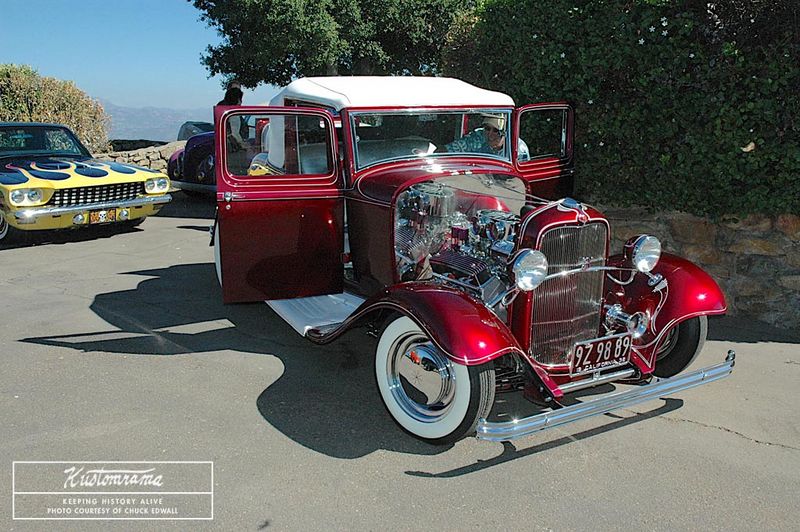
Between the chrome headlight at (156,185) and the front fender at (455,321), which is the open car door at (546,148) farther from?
the chrome headlight at (156,185)

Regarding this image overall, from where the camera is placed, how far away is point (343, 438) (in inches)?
143

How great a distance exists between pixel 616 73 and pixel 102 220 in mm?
6337

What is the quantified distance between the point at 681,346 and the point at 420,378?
1.64 meters

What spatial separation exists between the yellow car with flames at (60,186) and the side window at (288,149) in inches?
136

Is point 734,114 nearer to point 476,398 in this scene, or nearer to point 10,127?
point 476,398

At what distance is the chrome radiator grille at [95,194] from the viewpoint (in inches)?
322

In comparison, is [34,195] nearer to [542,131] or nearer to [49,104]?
[542,131]

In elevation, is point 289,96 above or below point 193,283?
above

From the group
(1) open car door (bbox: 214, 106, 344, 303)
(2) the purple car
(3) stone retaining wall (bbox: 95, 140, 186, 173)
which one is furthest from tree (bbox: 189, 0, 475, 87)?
(1) open car door (bbox: 214, 106, 344, 303)

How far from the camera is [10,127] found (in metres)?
9.09

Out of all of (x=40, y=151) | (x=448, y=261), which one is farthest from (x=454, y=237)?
(x=40, y=151)

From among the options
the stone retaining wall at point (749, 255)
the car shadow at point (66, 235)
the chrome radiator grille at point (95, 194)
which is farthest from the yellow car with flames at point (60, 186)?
the stone retaining wall at point (749, 255)

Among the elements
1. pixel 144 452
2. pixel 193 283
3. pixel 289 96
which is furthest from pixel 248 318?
pixel 144 452

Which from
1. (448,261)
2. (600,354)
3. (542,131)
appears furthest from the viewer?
(542,131)
